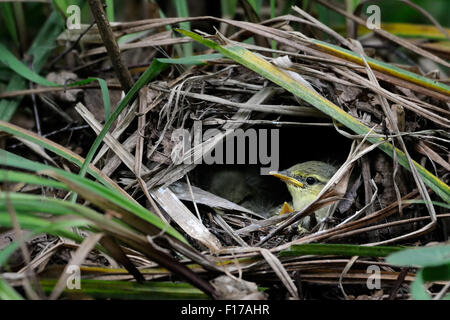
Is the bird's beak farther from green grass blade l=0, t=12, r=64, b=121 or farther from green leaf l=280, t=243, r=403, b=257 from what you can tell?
green grass blade l=0, t=12, r=64, b=121

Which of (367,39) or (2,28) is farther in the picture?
(2,28)

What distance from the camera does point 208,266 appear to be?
2.26 metres

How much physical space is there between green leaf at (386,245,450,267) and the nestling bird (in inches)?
57.2

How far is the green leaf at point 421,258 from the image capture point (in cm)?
192

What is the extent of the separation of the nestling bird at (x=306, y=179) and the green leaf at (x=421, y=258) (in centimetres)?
145

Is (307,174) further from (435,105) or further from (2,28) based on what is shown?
(2,28)

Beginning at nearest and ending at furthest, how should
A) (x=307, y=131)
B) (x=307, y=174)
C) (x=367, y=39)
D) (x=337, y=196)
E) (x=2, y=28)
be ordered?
(x=337, y=196) → (x=307, y=174) → (x=307, y=131) → (x=367, y=39) → (x=2, y=28)

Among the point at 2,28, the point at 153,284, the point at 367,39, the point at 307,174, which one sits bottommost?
the point at 153,284

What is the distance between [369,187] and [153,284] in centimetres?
134

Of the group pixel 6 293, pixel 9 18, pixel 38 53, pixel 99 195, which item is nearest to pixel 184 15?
pixel 38 53

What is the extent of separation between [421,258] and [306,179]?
160 cm

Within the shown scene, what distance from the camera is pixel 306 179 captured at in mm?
3520

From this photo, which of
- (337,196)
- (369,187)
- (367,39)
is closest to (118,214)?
(337,196)

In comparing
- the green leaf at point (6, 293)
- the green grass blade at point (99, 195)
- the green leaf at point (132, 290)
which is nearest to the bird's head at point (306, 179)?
the green leaf at point (132, 290)
